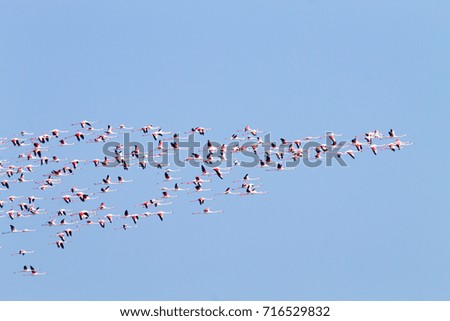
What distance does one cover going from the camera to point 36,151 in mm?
76250

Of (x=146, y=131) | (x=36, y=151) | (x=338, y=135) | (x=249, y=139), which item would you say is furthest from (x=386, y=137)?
(x=36, y=151)

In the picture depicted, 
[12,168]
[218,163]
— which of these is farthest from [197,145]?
[12,168]

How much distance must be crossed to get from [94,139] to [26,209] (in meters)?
5.38

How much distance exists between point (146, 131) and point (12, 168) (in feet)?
25.9

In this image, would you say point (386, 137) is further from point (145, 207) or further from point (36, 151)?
point (36, 151)

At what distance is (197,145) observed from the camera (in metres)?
73.0
